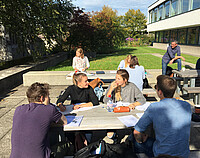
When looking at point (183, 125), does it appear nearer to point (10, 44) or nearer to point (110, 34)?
point (10, 44)

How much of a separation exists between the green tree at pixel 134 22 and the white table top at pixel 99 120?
5194cm

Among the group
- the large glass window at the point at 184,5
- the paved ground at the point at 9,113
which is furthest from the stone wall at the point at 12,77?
the large glass window at the point at 184,5

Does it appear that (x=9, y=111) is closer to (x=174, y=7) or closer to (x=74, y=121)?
(x=74, y=121)

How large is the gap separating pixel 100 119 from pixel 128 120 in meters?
0.43

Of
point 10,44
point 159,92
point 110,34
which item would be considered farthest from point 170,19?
point 159,92

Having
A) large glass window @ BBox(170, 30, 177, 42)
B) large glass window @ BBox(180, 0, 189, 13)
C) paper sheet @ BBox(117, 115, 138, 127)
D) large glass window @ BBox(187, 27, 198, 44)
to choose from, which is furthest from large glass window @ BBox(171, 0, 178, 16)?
paper sheet @ BBox(117, 115, 138, 127)

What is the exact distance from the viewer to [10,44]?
46.5 ft

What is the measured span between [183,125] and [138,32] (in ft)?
182

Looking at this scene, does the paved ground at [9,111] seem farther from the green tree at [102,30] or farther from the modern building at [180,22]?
the modern building at [180,22]

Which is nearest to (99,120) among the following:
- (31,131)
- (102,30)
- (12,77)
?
(31,131)

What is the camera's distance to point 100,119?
303 centimetres

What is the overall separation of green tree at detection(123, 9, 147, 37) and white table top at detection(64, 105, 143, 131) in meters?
51.9

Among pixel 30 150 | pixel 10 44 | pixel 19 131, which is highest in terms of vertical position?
pixel 10 44

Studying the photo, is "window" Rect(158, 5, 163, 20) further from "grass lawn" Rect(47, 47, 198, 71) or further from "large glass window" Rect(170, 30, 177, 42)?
"grass lawn" Rect(47, 47, 198, 71)
